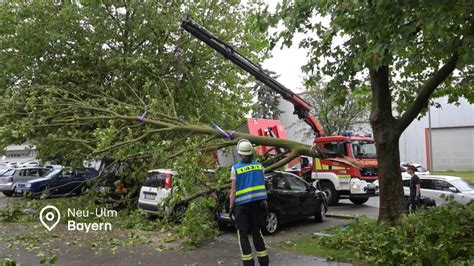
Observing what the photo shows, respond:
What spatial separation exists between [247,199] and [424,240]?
2.77m

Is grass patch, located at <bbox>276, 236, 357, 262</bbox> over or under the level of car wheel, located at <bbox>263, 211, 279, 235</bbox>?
under

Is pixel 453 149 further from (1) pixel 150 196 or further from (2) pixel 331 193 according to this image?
(1) pixel 150 196

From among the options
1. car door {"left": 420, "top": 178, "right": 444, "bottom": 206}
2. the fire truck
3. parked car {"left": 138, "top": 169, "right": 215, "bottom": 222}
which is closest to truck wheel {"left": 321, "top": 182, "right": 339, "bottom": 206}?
the fire truck

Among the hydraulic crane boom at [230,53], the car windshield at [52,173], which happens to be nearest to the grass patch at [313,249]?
the hydraulic crane boom at [230,53]

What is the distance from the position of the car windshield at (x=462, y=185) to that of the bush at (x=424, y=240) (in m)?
5.77

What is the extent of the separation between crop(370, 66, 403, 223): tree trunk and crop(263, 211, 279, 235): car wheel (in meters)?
2.53

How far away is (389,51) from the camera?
6035 millimetres

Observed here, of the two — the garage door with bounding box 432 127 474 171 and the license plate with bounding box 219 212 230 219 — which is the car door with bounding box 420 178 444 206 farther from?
the garage door with bounding box 432 127 474 171

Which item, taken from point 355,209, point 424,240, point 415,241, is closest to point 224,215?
point 415,241

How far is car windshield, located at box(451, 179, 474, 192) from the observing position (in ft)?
42.8

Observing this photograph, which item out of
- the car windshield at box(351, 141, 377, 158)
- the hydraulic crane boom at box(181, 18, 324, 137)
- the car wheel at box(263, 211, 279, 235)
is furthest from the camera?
the car windshield at box(351, 141, 377, 158)

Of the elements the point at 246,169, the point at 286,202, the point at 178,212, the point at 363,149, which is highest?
the point at 363,149

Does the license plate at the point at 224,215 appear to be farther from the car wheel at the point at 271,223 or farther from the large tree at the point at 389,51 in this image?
the large tree at the point at 389,51

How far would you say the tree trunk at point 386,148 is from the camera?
8797 millimetres
